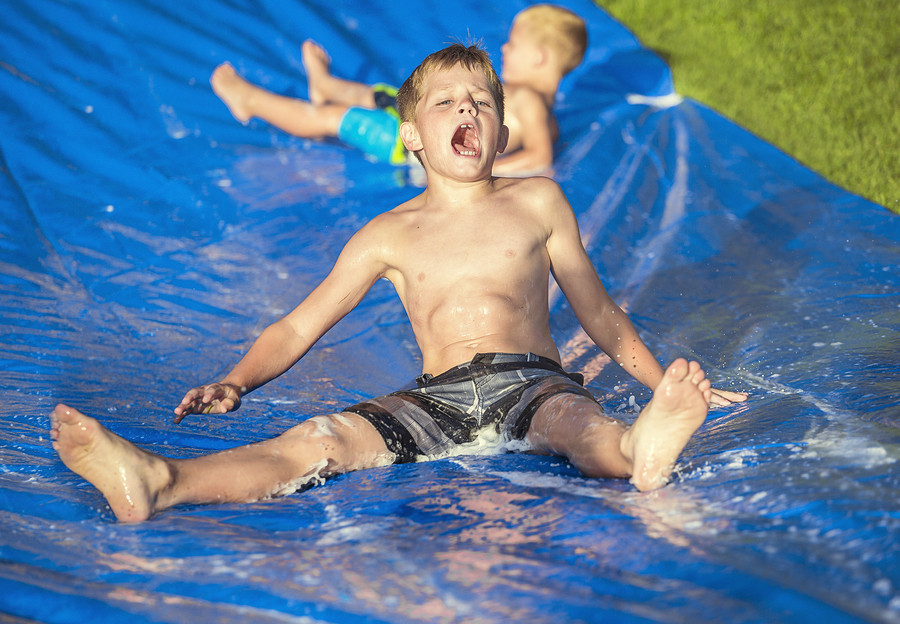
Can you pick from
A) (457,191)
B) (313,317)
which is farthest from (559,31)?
(313,317)

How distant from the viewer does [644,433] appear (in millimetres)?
1213

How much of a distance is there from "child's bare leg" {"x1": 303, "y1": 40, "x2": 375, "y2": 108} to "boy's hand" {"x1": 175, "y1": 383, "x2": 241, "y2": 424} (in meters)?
1.96

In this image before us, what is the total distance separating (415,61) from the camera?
3582 millimetres

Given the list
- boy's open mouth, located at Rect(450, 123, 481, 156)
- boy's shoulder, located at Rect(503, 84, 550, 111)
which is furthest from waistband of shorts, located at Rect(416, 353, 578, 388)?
boy's shoulder, located at Rect(503, 84, 550, 111)

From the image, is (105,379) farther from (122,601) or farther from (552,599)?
(552,599)

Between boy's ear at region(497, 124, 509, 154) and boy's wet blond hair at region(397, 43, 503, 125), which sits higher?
boy's wet blond hair at region(397, 43, 503, 125)

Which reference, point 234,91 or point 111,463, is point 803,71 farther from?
point 111,463

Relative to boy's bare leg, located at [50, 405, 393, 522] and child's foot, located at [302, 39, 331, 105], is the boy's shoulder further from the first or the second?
boy's bare leg, located at [50, 405, 393, 522]

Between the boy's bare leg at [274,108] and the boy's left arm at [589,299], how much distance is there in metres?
1.65

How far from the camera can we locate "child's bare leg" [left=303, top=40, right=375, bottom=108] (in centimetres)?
326

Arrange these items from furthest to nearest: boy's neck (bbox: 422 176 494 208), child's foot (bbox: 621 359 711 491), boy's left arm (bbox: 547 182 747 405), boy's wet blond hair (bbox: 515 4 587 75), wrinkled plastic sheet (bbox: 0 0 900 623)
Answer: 1. boy's wet blond hair (bbox: 515 4 587 75)
2. boy's neck (bbox: 422 176 494 208)
3. boy's left arm (bbox: 547 182 747 405)
4. child's foot (bbox: 621 359 711 491)
5. wrinkled plastic sheet (bbox: 0 0 900 623)

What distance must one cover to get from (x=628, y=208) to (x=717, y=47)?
1.39m

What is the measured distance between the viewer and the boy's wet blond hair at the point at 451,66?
1815mm

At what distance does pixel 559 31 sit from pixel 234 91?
1.29 meters
